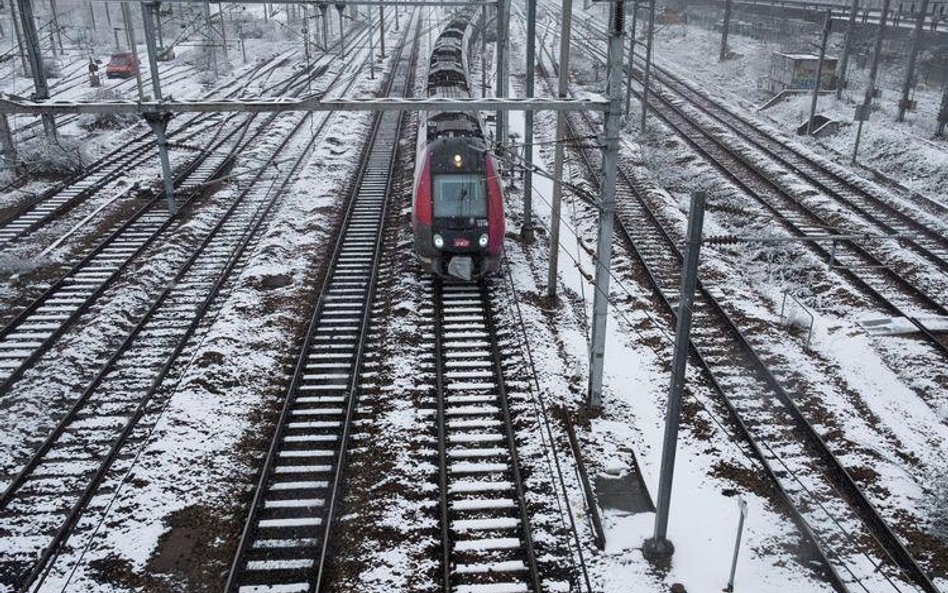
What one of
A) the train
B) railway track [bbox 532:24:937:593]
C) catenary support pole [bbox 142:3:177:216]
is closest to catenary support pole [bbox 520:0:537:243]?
the train

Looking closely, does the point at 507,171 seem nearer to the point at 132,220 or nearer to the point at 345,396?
the point at 132,220

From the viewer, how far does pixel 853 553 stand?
9109mm

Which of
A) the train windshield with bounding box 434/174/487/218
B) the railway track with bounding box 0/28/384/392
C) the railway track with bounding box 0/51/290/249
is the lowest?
the railway track with bounding box 0/28/384/392

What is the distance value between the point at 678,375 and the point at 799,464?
3.91m

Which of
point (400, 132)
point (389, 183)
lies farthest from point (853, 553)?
point (400, 132)

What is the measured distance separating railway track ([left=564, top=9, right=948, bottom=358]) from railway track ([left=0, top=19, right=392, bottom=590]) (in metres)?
10.1

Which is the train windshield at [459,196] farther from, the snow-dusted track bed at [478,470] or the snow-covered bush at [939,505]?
the snow-covered bush at [939,505]

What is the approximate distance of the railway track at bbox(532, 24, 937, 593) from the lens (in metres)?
8.84

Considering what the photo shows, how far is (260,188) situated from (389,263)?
26.3 ft

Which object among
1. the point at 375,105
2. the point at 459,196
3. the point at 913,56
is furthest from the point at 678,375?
the point at 913,56

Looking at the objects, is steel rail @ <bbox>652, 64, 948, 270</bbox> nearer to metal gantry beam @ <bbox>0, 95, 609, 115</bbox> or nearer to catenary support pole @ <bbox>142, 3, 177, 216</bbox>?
metal gantry beam @ <bbox>0, 95, 609, 115</bbox>

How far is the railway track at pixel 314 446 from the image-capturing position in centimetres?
877

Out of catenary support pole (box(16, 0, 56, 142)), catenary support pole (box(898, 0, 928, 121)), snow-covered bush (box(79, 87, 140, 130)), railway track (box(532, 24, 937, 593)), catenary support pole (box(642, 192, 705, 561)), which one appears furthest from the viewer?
snow-covered bush (box(79, 87, 140, 130))

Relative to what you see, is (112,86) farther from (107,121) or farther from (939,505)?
(939,505)
